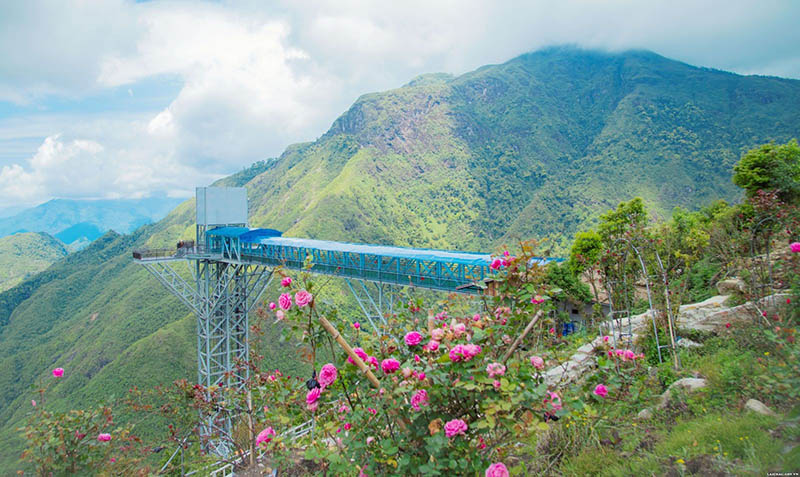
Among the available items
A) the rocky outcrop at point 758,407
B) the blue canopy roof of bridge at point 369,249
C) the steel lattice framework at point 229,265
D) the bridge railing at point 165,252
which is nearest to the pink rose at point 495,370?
the rocky outcrop at point 758,407

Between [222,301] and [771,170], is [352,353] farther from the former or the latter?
[222,301]

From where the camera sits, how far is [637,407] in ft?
10.3

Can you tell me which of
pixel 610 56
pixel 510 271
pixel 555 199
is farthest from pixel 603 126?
pixel 510 271

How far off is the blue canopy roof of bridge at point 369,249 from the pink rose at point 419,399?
5540 millimetres

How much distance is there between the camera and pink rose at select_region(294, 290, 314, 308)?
161 centimetres

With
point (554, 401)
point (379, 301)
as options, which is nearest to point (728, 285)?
point (554, 401)

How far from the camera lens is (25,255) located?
83.6m

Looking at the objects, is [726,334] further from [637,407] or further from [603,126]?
[603,126]

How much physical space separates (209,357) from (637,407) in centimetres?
1296

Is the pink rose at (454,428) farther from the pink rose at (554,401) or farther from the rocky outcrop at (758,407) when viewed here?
the rocky outcrop at (758,407)

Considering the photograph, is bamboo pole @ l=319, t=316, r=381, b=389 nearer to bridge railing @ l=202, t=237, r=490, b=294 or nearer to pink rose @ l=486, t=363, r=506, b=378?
pink rose @ l=486, t=363, r=506, b=378

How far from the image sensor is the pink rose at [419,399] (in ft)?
5.18

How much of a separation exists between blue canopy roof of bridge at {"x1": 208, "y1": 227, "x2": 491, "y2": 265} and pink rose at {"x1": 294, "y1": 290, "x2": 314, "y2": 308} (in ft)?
18.5

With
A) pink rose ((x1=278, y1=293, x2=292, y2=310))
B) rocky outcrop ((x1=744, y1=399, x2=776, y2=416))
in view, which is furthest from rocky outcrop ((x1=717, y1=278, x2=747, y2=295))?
pink rose ((x1=278, y1=293, x2=292, y2=310))
